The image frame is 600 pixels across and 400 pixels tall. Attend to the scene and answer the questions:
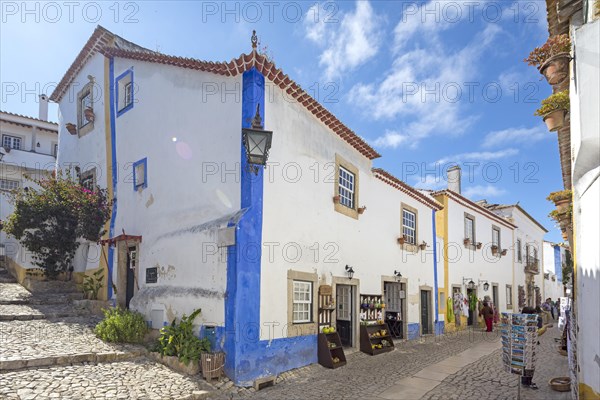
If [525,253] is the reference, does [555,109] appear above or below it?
above

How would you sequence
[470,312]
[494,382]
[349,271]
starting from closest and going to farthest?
1. [494,382]
2. [349,271]
3. [470,312]

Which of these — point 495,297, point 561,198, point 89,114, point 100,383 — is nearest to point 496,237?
point 495,297

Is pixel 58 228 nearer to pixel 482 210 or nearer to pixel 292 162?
pixel 292 162

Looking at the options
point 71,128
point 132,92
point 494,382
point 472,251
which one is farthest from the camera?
point 472,251

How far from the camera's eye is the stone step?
7.00 meters

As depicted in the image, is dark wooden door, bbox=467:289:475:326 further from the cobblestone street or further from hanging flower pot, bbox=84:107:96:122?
hanging flower pot, bbox=84:107:96:122

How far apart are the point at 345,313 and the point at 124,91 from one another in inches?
374

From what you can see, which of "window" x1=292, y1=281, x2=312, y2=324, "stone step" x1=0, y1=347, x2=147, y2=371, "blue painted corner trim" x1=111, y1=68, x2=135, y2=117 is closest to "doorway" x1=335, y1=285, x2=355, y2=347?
"window" x1=292, y1=281, x2=312, y2=324

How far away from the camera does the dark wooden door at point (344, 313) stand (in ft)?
38.1

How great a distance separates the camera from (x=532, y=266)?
27.7 metres

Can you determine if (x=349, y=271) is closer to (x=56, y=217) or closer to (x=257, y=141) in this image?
(x=257, y=141)

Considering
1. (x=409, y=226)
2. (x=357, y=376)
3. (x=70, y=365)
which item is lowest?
(x=357, y=376)

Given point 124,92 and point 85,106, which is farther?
point 85,106

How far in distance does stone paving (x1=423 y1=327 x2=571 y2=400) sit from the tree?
10.5 metres
